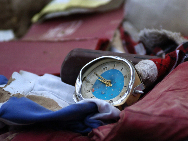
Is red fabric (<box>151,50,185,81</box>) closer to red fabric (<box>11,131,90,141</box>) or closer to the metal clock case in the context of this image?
the metal clock case

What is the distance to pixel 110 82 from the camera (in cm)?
78

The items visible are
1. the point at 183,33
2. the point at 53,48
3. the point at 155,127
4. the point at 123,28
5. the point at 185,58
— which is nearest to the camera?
the point at 155,127

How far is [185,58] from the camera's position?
0.81m

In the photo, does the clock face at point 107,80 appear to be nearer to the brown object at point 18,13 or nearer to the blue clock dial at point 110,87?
the blue clock dial at point 110,87

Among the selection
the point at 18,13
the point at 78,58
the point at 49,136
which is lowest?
the point at 49,136

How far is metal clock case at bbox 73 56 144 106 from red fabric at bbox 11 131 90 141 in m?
0.14

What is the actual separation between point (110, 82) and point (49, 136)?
0.28 m

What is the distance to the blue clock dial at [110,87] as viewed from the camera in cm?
74

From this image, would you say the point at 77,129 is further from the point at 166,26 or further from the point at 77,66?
the point at 166,26

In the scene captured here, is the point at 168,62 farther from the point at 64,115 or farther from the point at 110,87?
the point at 64,115

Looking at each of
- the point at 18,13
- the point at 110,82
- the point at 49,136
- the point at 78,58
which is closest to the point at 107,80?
the point at 110,82

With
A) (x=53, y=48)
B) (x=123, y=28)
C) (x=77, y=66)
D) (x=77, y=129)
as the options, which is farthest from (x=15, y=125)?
(x=123, y=28)

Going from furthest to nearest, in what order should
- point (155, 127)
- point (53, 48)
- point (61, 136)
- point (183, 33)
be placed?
point (53, 48), point (183, 33), point (61, 136), point (155, 127)

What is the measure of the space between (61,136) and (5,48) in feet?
3.53
